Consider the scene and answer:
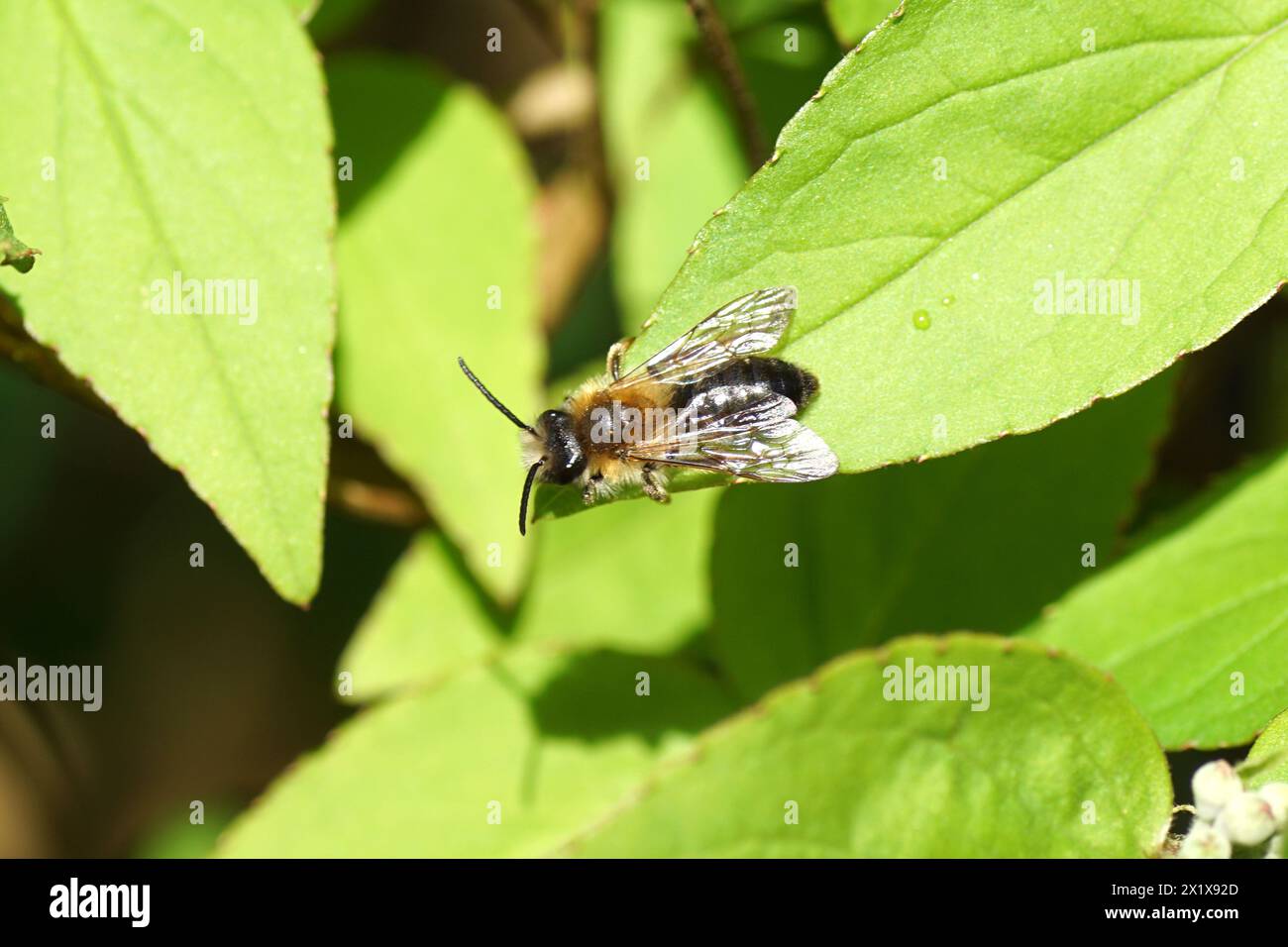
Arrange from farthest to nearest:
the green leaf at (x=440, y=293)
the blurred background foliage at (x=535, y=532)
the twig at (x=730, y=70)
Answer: the green leaf at (x=440, y=293) < the blurred background foliage at (x=535, y=532) < the twig at (x=730, y=70)

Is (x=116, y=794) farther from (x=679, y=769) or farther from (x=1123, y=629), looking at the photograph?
(x=1123, y=629)

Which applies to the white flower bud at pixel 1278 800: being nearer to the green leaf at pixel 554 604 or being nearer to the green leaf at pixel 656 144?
the green leaf at pixel 554 604

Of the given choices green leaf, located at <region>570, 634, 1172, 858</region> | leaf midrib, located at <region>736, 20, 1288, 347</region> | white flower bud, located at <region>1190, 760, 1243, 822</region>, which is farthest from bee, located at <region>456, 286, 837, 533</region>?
white flower bud, located at <region>1190, 760, 1243, 822</region>

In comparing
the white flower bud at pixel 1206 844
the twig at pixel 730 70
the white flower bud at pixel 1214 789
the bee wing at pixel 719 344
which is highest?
the twig at pixel 730 70

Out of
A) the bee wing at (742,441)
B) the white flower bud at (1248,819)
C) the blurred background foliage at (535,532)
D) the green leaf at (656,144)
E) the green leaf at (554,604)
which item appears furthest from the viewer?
the green leaf at (656,144)

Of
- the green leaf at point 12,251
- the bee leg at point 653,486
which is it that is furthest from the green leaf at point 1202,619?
the green leaf at point 12,251
